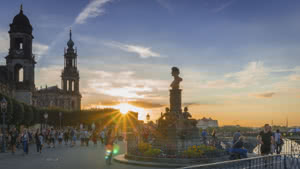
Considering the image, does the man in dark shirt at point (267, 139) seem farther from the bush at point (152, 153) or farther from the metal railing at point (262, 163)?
the bush at point (152, 153)

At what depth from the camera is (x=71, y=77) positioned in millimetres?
111312

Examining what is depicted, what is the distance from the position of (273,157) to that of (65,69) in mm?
104625

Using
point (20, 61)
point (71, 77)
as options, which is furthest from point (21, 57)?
point (71, 77)

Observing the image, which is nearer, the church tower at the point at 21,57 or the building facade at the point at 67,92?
the church tower at the point at 21,57

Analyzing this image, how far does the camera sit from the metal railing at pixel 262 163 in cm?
792

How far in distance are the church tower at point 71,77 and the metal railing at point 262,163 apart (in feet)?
335

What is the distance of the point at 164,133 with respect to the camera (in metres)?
21.9

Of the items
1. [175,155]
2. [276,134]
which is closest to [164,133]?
[175,155]

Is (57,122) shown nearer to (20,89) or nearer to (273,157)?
(20,89)

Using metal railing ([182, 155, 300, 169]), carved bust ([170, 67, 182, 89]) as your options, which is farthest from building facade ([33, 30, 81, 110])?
metal railing ([182, 155, 300, 169])

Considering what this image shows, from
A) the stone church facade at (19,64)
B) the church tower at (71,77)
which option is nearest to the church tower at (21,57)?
the stone church facade at (19,64)

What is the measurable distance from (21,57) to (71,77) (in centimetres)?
4751

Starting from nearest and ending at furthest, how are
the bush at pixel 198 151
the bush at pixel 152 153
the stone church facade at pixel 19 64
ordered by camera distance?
the bush at pixel 198 151 < the bush at pixel 152 153 < the stone church facade at pixel 19 64

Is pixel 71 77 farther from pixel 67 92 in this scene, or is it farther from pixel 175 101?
pixel 175 101
